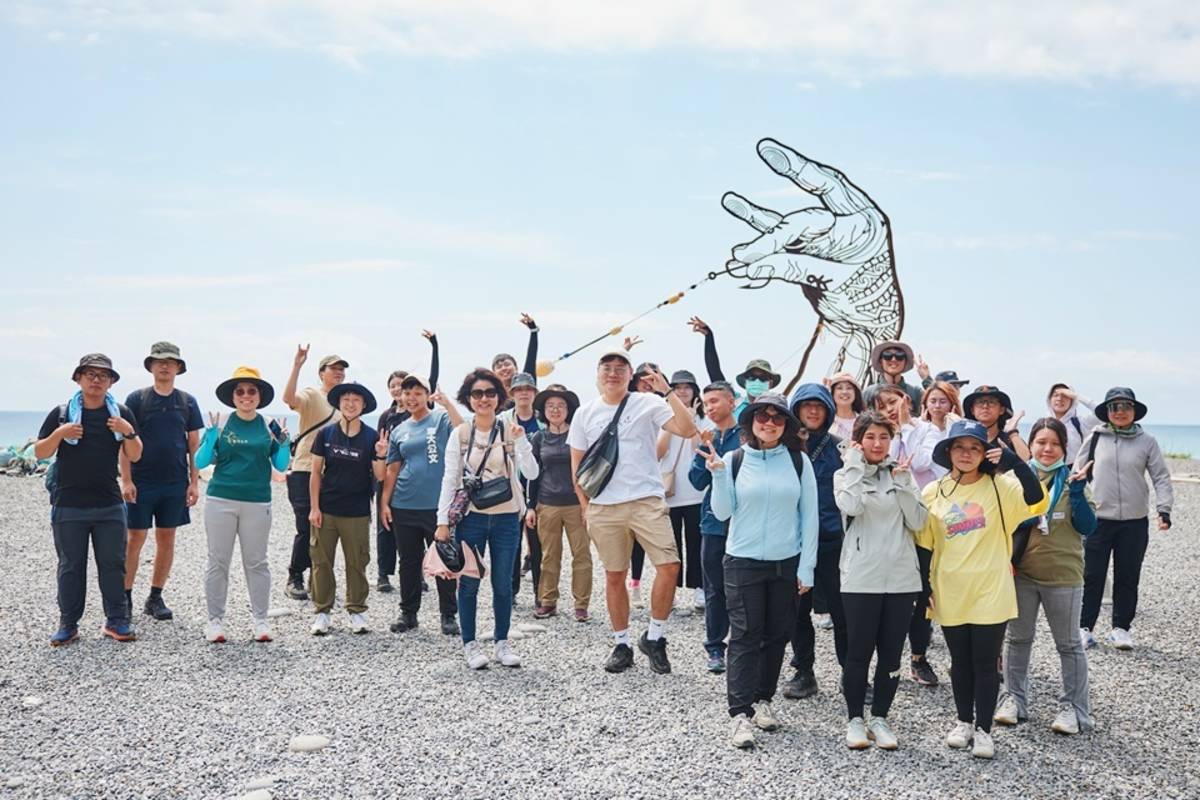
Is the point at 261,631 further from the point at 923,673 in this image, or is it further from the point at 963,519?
the point at 963,519

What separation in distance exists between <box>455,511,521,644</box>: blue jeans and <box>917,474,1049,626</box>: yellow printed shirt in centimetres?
250

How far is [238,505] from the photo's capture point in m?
6.46

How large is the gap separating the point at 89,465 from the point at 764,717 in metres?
4.61

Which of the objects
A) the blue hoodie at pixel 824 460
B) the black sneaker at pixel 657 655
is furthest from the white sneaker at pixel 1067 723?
the black sneaker at pixel 657 655

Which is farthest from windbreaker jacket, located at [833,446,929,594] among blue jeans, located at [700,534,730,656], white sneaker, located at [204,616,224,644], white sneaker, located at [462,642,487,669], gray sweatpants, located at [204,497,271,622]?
white sneaker, located at [204,616,224,644]

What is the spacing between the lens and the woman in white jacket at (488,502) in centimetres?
588

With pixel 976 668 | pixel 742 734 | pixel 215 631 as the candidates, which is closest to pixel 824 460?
pixel 976 668

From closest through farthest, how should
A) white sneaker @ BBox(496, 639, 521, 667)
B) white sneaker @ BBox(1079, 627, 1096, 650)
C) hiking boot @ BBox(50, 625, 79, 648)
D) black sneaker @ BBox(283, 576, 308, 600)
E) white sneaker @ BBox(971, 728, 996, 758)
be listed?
1. white sneaker @ BBox(971, 728, 996, 758)
2. white sneaker @ BBox(496, 639, 521, 667)
3. hiking boot @ BBox(50, 625, 79, 648)
4. white sneaker @ BBox(1079, 627, 1096, 650)
5. black sneaker @ BBox(283, 576, 308, 600)

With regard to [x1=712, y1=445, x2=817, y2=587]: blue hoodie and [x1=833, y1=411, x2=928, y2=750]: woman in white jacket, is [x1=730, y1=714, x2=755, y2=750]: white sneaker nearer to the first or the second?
[x1=833, y1=411, x2=928, y2=750]: woman in white jacket

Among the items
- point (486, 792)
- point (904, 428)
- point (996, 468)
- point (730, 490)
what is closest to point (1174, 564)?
point (904, 428)

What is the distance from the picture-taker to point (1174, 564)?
1016 cm

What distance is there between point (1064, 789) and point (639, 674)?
7.76ft

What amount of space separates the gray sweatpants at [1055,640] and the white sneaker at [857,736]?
962 mm

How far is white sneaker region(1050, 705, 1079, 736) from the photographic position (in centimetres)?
471
